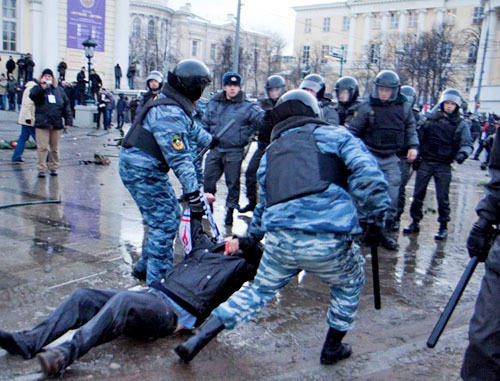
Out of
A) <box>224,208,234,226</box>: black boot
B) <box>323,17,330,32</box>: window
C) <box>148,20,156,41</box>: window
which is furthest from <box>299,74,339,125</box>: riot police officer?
<box>323,17,330,32</box>: window

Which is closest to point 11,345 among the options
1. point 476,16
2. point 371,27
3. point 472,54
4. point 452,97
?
point 452,97

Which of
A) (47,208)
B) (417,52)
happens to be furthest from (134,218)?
(417,52)

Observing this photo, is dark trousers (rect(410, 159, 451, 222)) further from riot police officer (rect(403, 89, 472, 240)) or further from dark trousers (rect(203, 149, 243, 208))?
dark trousers (rect(203, 149, 243, 208))

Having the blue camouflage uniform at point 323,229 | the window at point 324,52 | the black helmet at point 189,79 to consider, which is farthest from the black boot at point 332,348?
the window at point 324,52

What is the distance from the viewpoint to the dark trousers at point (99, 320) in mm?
3250

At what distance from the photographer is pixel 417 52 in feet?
130

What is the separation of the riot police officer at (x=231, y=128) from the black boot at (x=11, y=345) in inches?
175

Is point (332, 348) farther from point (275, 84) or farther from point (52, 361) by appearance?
point (275, 84)

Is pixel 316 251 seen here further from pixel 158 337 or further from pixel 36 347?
pixel 36 347

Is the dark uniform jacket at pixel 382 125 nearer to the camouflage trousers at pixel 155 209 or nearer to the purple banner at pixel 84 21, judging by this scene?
the camouflage trousers at pixel 155 209

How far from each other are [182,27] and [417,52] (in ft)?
147

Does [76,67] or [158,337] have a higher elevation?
[76,67]

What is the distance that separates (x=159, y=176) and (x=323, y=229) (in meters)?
1.87

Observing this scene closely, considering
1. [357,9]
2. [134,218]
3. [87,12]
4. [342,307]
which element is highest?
[357,9]
